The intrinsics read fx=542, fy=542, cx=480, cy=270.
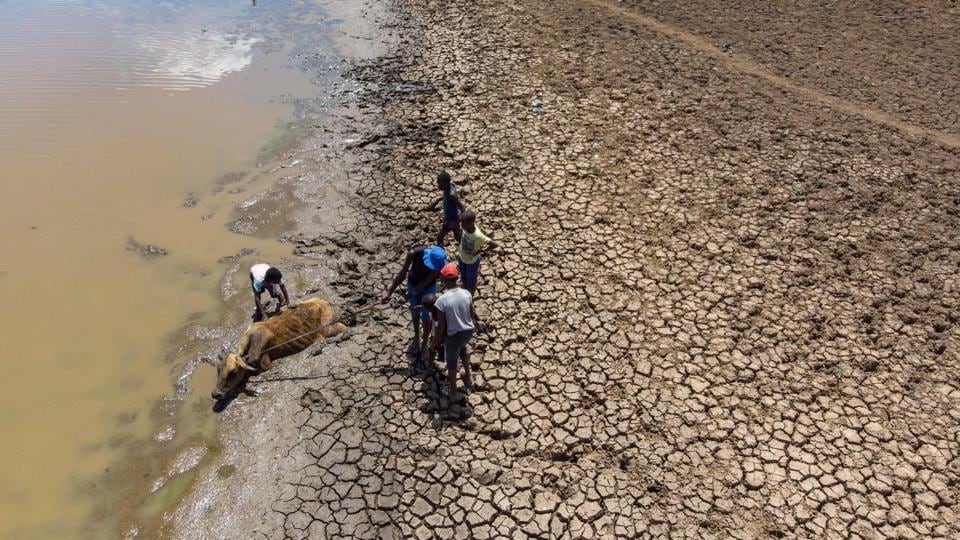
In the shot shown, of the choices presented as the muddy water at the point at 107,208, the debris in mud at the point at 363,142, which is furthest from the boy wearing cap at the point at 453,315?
the debris in mud at the point at 363,142

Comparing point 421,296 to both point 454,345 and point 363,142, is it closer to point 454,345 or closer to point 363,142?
point 454,345

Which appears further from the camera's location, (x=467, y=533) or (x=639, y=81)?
(x=639, y=81)

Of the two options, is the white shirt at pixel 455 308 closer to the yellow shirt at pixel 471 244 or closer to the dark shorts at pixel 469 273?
the yellow shirt at pixel 471 244

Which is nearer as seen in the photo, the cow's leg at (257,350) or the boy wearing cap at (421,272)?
the boy wearing cap at (421,272)

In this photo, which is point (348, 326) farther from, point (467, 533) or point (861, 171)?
point (861, 171)

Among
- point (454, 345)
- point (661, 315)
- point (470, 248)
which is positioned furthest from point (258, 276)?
point (661, 315)

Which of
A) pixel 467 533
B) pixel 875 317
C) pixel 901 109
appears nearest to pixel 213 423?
pixel 467 533
